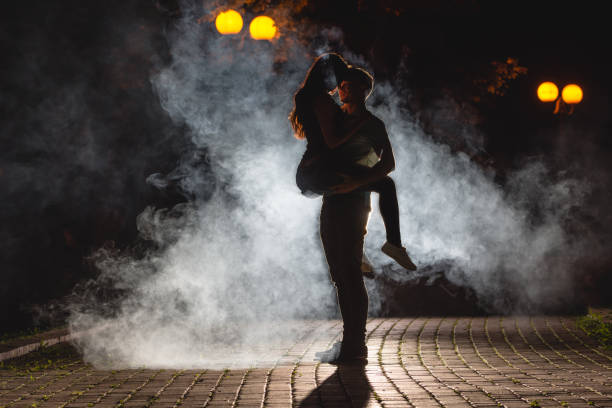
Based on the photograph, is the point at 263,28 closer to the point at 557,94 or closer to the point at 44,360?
the point at 557,94

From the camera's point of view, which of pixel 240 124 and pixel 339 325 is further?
pixel 240 124

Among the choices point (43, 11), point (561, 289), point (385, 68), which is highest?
point (43, 11)

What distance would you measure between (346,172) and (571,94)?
8884mm

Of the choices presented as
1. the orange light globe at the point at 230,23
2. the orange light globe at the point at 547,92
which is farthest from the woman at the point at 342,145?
the orange light globe at the point at 547,92

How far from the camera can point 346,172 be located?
18.9 feet

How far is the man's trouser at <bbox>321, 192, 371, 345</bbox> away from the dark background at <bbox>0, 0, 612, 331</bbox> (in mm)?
6661

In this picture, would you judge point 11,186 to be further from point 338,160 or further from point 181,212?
point 338,160

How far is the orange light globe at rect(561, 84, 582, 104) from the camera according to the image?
13.2 meters

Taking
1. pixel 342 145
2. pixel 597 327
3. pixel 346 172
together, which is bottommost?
pixel 597 327

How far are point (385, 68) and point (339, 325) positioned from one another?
4393 millimetres

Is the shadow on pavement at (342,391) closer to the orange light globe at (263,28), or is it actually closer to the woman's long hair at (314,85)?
the woman's long hair at (314,85)

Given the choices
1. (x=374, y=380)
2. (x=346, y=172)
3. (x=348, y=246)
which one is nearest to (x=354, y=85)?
(x=346, y=172)

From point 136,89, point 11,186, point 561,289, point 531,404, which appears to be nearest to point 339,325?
point 561,289

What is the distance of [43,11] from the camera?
13.9 m
